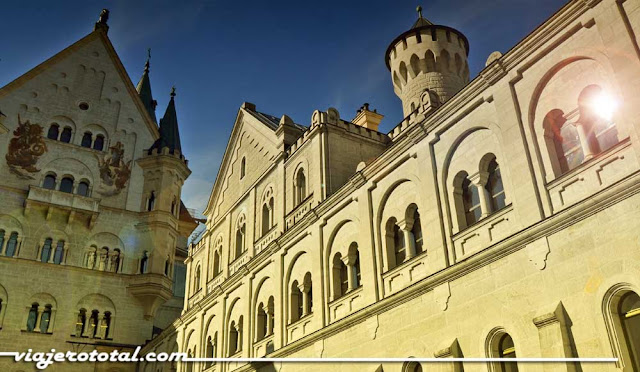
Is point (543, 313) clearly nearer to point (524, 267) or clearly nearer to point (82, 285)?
point (524, 267)

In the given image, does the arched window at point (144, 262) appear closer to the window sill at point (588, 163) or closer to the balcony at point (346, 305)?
→ the balcony at point (346, 305)

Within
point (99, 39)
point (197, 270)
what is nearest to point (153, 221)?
point (197, 270)

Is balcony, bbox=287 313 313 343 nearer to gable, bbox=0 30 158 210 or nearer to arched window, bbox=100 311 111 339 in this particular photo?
arched window, bbox=100 311 111 339

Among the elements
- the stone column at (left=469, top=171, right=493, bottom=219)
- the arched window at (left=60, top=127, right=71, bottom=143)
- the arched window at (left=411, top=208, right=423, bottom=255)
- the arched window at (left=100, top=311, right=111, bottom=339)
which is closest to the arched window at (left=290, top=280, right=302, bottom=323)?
the arched window at (left=411, top=208, right=423, bottom=255)

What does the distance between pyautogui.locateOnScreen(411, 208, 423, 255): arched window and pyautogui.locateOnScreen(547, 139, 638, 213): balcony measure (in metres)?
5.05

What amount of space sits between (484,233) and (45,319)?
32465mm

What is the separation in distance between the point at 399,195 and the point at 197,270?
20.0m

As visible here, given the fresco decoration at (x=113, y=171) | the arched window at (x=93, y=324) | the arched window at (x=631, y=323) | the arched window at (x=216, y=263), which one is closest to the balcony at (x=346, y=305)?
the arched window at (x=631, y=323)

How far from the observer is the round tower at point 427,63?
97.8ft

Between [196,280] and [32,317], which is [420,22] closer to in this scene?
[196,280]

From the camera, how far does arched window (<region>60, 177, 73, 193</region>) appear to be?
42.3 m

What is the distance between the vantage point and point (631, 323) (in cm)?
1141

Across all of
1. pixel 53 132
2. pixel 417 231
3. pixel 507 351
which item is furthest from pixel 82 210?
pixel 507 351

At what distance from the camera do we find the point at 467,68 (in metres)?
31.3
